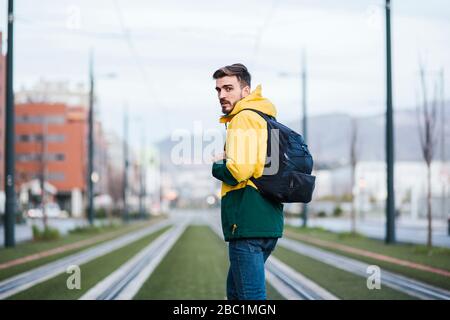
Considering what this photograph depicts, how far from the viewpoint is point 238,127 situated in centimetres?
409

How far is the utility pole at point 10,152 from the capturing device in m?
21.2

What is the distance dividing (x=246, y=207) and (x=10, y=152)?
61.4 ft

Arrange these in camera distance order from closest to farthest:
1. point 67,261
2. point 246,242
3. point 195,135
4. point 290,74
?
point 246,242
point 195,135
point 67,261
point 290,74

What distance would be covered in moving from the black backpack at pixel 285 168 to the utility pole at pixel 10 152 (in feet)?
59.6

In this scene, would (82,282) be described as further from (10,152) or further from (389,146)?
(389,146)

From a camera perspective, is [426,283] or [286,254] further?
[286,254]

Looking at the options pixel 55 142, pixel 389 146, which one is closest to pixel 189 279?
pixel 389 146

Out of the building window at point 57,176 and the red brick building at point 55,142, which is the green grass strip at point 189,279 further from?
the building window at point 57,176

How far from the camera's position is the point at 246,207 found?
13.3ft

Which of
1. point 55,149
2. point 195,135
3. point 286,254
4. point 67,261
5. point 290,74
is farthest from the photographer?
point 55,149
